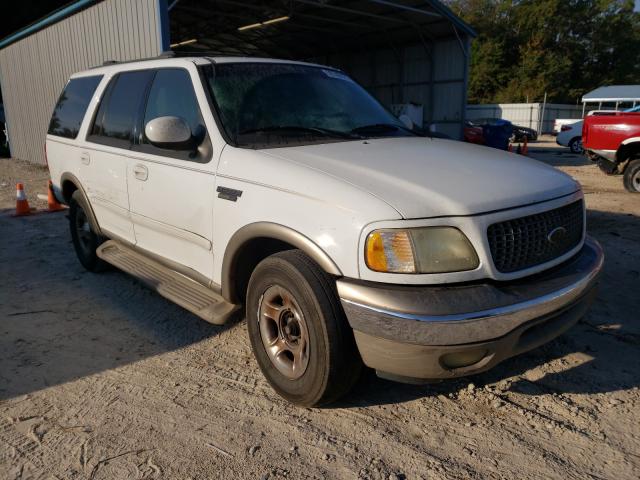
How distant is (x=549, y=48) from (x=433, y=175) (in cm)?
5594

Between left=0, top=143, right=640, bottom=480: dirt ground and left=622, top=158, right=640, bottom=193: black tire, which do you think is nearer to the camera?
left=0, top=143, right=640, bottom=480: dirt ground

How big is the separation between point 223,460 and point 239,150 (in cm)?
169

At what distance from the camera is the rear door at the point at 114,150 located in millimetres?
4078

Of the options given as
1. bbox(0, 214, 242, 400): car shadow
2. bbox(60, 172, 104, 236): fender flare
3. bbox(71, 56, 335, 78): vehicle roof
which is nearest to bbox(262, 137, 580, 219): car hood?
bbox(71, 56, 335, 78): vehicle roof

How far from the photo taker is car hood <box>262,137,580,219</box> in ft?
7.97

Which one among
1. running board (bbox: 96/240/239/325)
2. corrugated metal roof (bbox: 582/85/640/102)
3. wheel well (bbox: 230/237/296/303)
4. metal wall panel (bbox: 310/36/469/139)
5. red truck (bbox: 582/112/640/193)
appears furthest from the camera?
corrugated metal roof (bbox: 582/85/640/102)

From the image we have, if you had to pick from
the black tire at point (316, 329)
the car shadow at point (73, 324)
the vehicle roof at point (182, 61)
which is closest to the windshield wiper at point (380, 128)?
the vehicle roof at point (182, 61)

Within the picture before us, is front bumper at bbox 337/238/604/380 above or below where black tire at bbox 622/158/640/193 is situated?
above

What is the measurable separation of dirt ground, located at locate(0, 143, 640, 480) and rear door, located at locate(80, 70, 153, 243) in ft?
2.83

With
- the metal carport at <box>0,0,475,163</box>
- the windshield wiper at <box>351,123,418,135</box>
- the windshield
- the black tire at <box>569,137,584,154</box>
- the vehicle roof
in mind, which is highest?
the metal carport at <box>0,0,475,163</box>

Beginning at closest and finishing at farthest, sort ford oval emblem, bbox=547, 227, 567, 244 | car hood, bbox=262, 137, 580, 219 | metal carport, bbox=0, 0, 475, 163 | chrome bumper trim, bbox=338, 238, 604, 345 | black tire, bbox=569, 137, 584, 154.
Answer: chrome bumper trim, bbox=338, 238, 604, 345, car hood, bbox=262, 137, 580, 219, ford oval emblem, bbox=547, 227, 567, 244, metal carport, bbox=0, 0, 475, 163, black tire, bbox=569, 137, 584, 154

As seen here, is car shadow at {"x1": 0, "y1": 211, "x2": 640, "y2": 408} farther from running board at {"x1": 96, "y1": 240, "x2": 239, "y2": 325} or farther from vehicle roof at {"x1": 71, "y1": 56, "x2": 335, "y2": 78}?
vehicle roof at {"x1": 71, "y1": 56, "x2": 335, "y2": 78}

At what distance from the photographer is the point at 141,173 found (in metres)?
3.80

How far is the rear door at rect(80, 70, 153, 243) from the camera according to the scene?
4078 mm
